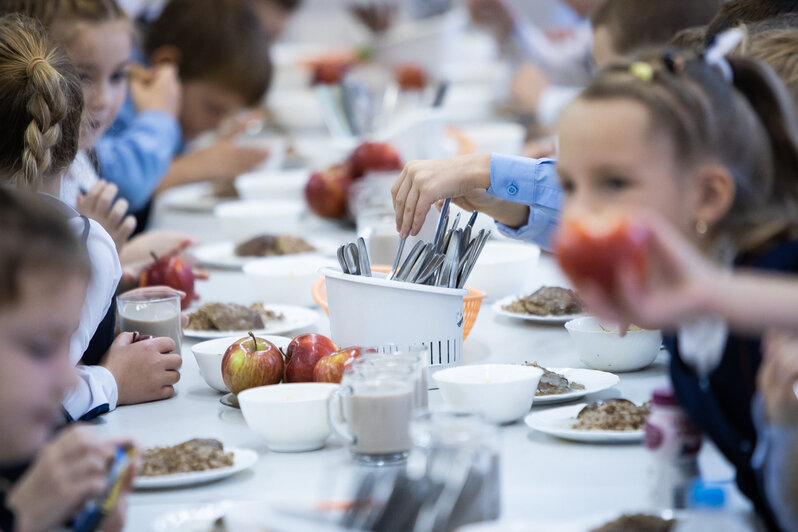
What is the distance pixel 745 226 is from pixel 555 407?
442 mm

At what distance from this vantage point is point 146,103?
10.1 ft

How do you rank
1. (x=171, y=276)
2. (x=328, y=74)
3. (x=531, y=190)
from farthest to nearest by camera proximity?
(x=328, y=74) → (x=171, y=276) → (x=531, y=190)

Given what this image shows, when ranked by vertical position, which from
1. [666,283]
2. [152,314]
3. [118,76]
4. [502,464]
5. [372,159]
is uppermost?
[118,76]

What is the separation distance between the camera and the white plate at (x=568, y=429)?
114 cm

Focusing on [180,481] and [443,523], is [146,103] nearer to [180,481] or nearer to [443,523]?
[180,481]

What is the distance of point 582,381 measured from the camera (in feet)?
4.44

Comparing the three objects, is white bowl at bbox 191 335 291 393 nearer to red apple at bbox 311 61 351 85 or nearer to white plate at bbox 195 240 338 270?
white plate at bbox 195 240 338 270

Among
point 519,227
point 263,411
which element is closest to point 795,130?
point 263,411

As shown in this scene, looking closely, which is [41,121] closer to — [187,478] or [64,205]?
[64,205]

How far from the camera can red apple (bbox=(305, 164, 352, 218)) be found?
2654mm

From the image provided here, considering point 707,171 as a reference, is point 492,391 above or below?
below

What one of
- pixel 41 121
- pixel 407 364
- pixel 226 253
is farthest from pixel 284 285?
pixel 407 364

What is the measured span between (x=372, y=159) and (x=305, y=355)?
4.65ft

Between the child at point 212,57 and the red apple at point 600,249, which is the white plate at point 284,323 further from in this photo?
the child at point 212,57
